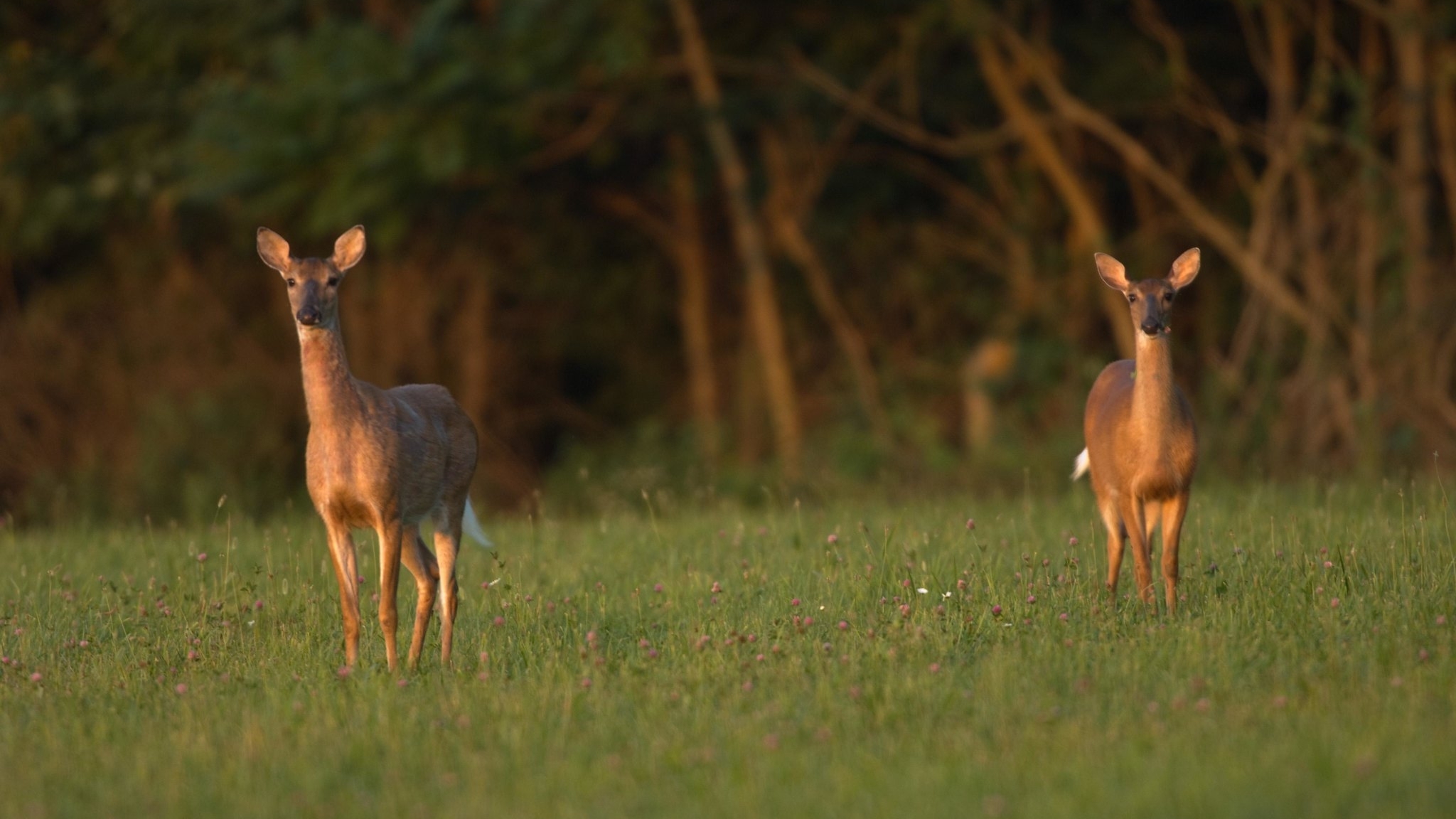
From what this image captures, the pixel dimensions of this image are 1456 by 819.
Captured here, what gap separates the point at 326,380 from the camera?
7668mm

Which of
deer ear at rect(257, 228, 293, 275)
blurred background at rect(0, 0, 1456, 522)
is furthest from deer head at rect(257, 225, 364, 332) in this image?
blurred background at rect(0, 0, 1456, 522)

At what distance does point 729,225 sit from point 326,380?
16.0 m

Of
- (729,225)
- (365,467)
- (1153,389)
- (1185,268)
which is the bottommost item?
(365,467)

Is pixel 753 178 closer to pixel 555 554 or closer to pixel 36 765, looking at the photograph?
pixel 555 554

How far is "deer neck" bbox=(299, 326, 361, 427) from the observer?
25.0ft

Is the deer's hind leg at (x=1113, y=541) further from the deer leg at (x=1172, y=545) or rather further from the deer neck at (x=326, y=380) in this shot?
the deer neck at (x=326, y=380)

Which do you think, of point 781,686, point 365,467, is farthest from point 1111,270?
point 365,467

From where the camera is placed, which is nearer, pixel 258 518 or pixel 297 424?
pixel 258 518

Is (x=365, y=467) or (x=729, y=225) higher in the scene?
(x=729, y=225)

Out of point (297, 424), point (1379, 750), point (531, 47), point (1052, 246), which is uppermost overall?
point (531, 47)

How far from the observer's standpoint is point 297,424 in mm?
19609

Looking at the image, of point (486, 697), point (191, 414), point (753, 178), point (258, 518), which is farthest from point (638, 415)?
point (486, 697)

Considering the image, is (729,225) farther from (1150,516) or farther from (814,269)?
(1150,516)

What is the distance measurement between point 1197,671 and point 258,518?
11.3 meters
